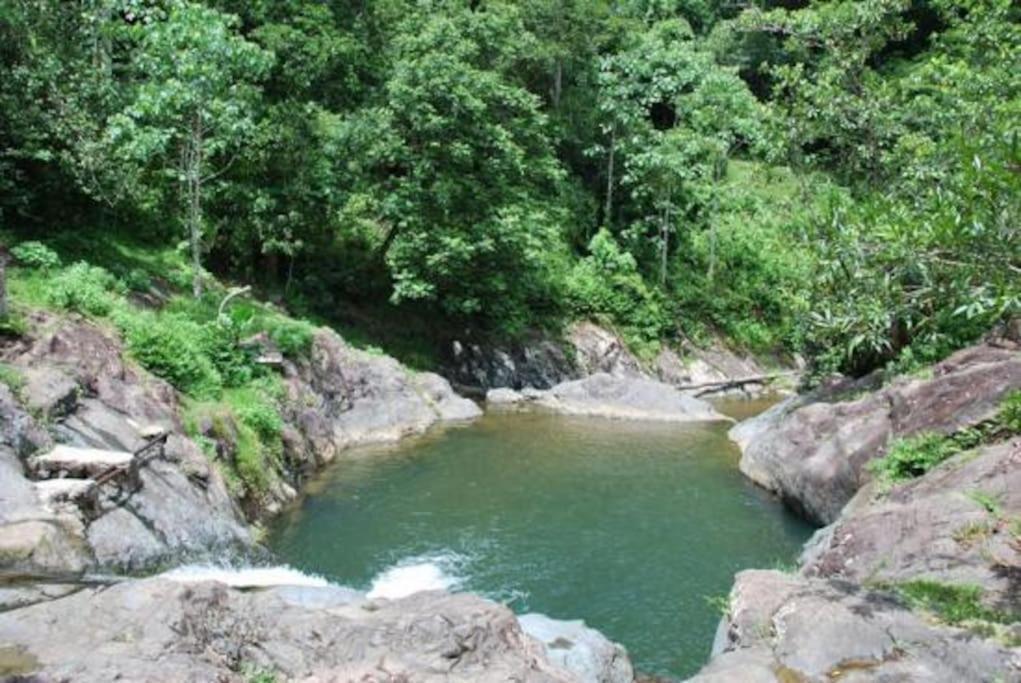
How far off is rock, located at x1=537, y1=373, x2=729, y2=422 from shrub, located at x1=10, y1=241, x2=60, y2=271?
54.4ft

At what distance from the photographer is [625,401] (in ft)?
102

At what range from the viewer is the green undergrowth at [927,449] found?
624 inches

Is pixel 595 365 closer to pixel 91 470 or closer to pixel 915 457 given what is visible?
pixel 915 457

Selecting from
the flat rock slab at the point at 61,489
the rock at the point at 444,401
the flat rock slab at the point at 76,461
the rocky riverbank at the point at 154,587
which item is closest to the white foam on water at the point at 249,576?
the rocky riverbank at the point at 154,587

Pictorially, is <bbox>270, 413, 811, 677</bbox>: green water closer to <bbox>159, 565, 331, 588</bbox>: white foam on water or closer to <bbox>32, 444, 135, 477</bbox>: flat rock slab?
<bbox>159, 565, 331, 588</bbox>: white foam on water

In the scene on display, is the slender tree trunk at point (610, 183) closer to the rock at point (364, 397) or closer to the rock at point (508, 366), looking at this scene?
the rock at point (508, 366)

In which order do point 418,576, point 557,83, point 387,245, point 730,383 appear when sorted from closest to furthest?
point 418,576, point 387,245, point 730,383, point 557,83

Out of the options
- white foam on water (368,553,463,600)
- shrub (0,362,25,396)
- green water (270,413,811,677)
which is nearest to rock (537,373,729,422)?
green water (270,413,811,677)

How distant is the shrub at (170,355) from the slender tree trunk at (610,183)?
26733mm

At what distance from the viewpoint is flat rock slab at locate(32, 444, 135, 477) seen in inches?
547

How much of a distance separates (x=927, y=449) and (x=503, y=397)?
689 inches

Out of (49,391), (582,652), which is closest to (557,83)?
(49,391)

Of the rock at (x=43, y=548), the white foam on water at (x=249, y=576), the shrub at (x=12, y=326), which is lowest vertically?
the white foam on water at (x=249, y=576)

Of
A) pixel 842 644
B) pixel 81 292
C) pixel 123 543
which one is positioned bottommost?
pixel 123 543
